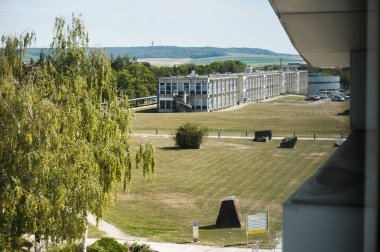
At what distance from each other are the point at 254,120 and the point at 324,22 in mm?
48987

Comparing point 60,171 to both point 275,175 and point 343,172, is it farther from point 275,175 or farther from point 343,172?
point 275,175

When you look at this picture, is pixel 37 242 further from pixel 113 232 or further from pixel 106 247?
pixel 113 232

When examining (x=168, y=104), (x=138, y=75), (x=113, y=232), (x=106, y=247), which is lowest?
(x=113, y=232)

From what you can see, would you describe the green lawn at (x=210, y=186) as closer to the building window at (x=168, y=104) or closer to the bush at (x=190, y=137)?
the bush at (x=190, y=137)

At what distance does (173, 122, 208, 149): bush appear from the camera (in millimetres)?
36406

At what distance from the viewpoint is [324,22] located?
2.45 meters

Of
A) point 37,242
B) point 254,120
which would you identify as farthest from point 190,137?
point 37,242

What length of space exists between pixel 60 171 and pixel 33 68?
9.91 ft

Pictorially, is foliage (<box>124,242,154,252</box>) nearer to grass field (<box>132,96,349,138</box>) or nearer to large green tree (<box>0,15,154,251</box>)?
large green tree (<box>0,15,154,251</box>)

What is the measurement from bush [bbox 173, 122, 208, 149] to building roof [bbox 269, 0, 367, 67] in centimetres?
3286

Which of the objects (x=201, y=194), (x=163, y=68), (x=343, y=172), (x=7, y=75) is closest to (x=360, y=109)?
(x=343, y=172)

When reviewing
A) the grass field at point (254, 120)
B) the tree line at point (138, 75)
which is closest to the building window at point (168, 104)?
the grass field at point (254, 120)

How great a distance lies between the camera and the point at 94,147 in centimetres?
1216

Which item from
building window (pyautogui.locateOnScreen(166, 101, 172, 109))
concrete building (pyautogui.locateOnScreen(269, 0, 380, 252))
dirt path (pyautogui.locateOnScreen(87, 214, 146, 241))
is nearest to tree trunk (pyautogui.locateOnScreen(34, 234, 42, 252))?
dirt path (pyautogui.locateOnScreen(87, 214, 146, 241))
